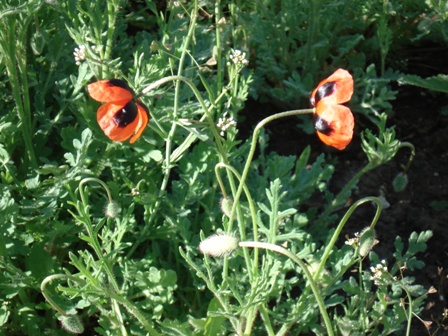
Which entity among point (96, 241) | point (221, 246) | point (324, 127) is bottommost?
point (96, 241)

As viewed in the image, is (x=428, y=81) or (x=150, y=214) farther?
(x=428, y=81)

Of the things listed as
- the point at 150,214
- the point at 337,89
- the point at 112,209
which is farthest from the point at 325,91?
the point at 150,214

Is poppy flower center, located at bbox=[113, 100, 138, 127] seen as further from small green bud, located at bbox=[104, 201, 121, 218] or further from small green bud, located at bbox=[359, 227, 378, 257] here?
small green bud, located at bbox=[359, 227, 378, 257]

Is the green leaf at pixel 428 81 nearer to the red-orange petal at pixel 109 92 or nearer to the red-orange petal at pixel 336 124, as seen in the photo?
the red-orange petal at pixel 336 124

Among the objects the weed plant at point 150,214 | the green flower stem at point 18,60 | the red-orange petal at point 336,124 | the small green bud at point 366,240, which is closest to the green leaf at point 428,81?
the weed plant at point 150,214

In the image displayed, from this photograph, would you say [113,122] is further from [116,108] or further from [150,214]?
[150,214]

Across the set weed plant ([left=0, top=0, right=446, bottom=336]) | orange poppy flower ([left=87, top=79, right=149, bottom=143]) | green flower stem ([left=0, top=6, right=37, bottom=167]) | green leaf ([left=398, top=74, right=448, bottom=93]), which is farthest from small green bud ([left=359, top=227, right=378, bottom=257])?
green leaf ([left=398, top=74, right=448, bottom=93])

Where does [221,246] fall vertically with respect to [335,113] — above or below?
below

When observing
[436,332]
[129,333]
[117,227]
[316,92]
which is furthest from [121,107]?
[436,332]
